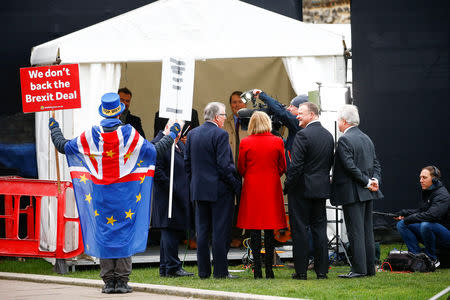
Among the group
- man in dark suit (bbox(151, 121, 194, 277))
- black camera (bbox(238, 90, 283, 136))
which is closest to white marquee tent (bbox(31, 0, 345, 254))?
black camera (bbox(238, 90, 283, 136))

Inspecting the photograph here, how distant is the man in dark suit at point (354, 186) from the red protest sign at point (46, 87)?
9.40 feet

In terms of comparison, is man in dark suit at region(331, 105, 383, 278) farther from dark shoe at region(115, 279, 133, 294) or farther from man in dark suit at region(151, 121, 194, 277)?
dark shoe at region(115, 279, 133, 294)

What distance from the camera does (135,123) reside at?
38.1 ft

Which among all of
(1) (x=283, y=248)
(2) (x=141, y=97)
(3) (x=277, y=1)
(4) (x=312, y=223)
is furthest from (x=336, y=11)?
(4) (x=312, y=223)

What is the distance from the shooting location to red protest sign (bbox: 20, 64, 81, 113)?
9.10 m

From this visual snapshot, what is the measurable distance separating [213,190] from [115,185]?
1.14 m

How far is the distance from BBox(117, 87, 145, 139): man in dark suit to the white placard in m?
2.20

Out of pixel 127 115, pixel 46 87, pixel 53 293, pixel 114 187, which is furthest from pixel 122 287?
pixel 127 115

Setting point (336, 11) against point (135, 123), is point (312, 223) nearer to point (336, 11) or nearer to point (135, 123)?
point (135, 123)

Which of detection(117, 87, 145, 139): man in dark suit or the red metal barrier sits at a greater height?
detection(117, 87, 145, 139): man in dark suit

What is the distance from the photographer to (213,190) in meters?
8.68

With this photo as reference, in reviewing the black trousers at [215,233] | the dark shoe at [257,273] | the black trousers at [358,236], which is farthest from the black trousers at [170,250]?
the black trousers at [358,236]

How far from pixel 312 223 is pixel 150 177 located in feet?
5.83

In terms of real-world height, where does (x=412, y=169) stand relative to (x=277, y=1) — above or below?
below
